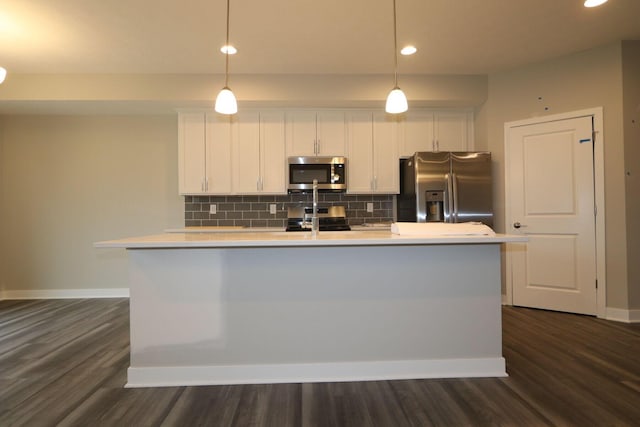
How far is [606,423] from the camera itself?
1603mm

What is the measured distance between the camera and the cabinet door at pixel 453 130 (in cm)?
404

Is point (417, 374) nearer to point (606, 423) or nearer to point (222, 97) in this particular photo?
point (606, 423)

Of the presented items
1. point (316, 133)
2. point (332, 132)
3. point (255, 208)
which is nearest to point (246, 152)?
point (255, 208)

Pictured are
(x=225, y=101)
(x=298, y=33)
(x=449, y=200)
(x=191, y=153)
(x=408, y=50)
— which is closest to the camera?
(x=225, y=101)

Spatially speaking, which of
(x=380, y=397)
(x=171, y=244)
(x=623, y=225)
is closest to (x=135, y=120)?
(x=171, y=244)

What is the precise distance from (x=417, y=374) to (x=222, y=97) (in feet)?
7.19

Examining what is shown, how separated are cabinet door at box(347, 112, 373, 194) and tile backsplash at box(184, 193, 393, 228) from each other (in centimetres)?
34

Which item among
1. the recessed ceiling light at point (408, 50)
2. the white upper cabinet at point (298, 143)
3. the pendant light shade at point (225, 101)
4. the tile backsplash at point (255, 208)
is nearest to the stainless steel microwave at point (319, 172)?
the white upper cabinet at point (298, 143)

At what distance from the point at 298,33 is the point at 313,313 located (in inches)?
93.5

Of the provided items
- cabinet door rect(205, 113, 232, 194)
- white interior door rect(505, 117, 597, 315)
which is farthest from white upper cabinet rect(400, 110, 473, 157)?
cabinet door rect(205, 113, 232, 194)

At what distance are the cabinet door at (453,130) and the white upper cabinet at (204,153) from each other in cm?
255

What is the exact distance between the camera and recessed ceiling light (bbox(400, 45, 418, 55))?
3.17 m

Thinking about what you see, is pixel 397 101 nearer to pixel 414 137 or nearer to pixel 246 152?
pixel 414 137

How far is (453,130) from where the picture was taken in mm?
4059
